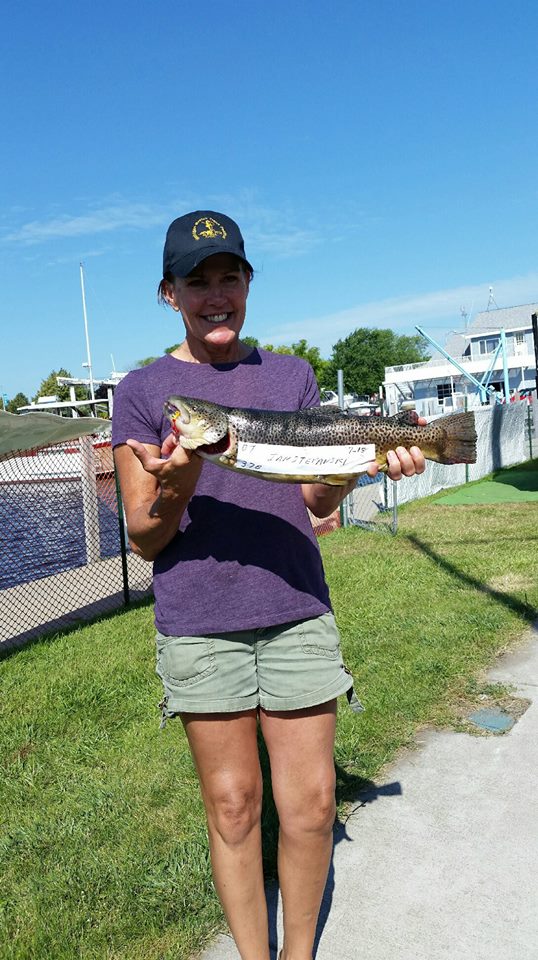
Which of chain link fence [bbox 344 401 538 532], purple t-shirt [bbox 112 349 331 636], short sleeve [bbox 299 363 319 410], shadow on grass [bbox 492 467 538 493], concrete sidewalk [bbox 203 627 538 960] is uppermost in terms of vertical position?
short sleeve [bbox 299 363 319 410]

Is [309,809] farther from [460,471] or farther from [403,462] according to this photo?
[460,471]

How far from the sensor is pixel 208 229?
2326 mm

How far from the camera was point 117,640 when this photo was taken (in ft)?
21.4

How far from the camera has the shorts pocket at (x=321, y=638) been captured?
2.36 m

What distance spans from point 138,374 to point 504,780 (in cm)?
268

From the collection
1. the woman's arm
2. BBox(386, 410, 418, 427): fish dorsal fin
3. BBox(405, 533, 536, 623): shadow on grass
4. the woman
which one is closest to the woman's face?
the woman

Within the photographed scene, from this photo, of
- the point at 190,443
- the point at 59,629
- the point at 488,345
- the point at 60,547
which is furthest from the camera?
the point at 488,345

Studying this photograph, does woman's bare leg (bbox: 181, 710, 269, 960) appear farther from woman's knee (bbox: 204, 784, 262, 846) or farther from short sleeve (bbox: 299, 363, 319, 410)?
short sleeve (bbox: 299, 363, 319, 410)

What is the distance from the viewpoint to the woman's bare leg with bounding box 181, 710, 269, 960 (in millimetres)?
2312

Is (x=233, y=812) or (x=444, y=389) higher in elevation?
(x=444, y=389)

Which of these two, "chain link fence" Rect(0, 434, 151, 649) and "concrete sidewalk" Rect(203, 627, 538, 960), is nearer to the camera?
"concrete sidewalk" Rect(203, 627, 538, 960)

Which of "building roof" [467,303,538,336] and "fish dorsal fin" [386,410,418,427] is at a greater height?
"building roof" [467,303,538,336]

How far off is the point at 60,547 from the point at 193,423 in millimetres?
10110

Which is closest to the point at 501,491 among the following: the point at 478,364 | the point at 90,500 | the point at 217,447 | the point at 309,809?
the point at 90,500
